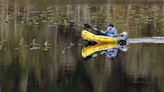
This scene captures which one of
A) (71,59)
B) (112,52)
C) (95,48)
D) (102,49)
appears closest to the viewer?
(71,59)

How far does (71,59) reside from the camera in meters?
30.6

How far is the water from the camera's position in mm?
24938

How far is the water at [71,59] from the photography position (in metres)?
24.9

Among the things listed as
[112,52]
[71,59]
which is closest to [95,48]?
[112,52]

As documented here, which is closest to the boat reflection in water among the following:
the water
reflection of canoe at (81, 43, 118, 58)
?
reflection of canoe at (81, 43, 118, 58)

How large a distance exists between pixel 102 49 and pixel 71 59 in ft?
13.8

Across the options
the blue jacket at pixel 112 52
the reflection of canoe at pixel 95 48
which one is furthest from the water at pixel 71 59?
the reflection of canoe at pixel 95 48

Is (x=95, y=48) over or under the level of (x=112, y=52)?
over

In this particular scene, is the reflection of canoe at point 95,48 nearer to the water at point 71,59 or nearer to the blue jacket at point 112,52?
the water at point 71,59

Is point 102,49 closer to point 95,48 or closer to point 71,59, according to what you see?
point 95,48

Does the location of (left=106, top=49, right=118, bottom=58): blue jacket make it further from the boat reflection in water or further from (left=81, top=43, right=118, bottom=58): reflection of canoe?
(left=81, top=43, right=118, bottom=58): reflection of canoe

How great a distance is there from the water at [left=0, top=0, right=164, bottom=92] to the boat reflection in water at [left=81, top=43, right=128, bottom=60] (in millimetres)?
401

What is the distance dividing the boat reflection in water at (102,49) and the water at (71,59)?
40 centimetres

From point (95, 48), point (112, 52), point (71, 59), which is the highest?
point (95, 48)
